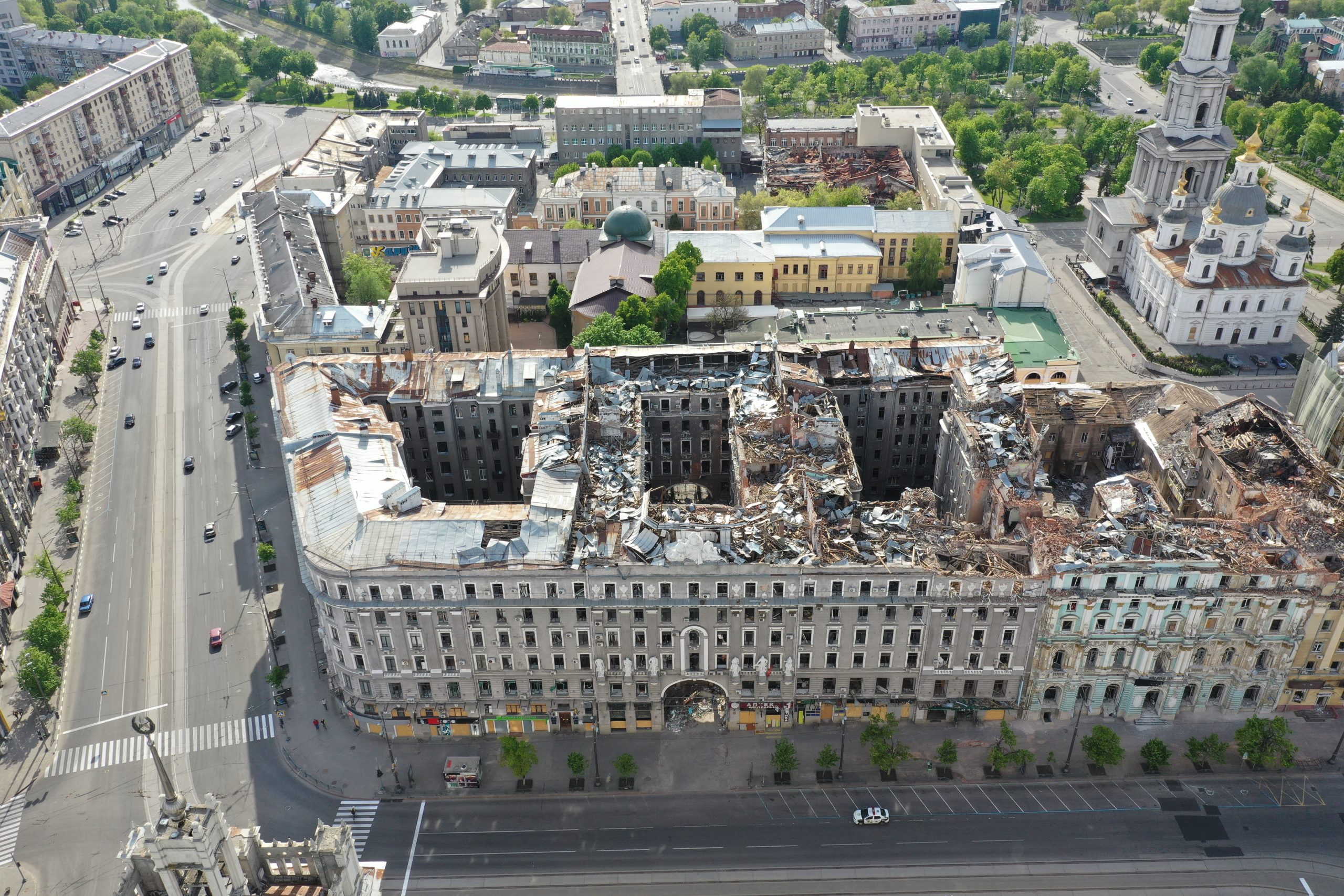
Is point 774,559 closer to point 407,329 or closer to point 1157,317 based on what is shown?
point 407,329

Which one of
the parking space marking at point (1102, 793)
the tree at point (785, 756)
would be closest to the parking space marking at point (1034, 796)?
the parking space marking at point (1102, 793)

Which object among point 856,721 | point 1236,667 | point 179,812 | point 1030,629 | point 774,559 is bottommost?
point 856,721

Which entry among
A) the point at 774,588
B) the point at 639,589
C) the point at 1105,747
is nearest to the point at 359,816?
the point at 639,589

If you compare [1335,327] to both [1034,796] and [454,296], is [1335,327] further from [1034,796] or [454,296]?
[454,296]

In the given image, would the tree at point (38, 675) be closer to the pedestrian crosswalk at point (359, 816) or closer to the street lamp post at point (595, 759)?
the pedestrian crosswalk at point (359, 816)

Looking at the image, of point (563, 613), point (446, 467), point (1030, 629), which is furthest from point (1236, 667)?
point (446, 467)
